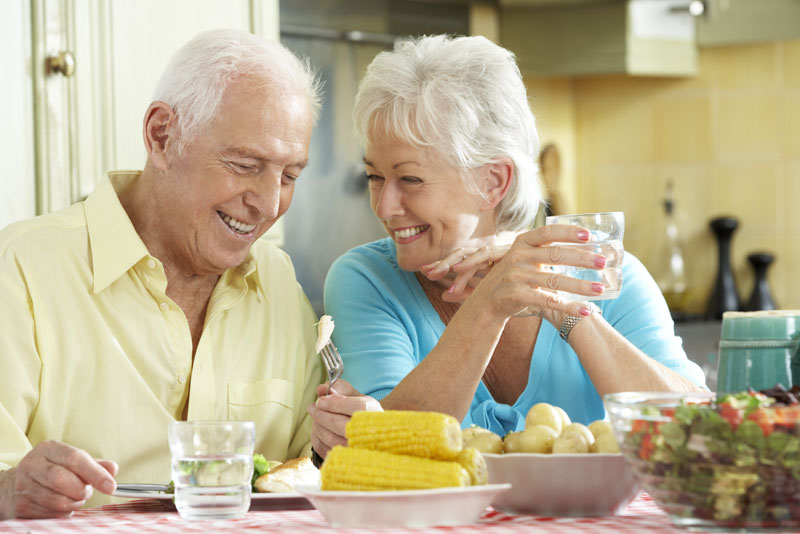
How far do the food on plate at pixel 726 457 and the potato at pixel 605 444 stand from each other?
13cm

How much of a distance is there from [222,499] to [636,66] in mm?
3331

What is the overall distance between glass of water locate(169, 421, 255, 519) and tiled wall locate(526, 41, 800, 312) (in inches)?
132

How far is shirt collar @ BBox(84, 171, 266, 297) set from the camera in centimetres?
165

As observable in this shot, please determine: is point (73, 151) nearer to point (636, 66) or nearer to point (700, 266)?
point (636, 66)

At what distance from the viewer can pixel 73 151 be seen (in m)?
2.59

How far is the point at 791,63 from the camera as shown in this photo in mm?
4199

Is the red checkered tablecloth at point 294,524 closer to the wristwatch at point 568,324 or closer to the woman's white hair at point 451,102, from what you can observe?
the wristwatch at point 568,324

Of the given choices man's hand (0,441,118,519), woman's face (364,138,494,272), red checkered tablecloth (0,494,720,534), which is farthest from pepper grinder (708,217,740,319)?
man's hand (0,441,118,519)

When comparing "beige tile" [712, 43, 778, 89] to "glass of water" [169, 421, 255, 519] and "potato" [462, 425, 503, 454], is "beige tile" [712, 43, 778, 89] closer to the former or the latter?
"potato" [462, 425, 503, 454]

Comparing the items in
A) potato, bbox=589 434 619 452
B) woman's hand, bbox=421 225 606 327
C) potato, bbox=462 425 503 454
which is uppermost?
woman's hand, bbox=421 225 606 327

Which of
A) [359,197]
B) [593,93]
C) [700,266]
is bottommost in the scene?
[700,266]

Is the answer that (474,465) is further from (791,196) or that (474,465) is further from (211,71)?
(791,196)

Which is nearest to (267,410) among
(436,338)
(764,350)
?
(436,338)

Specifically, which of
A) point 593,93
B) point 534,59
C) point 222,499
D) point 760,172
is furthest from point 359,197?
point 222,499
